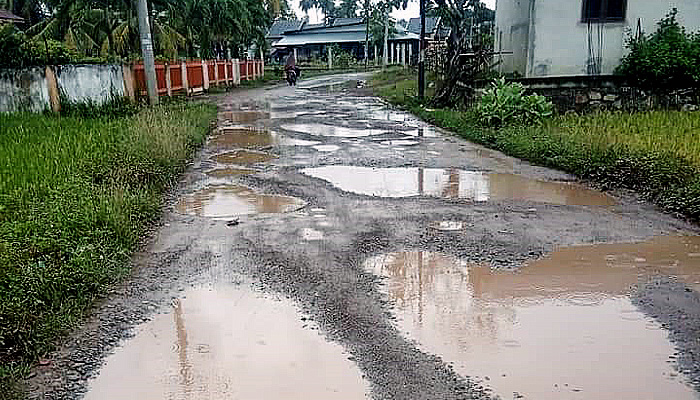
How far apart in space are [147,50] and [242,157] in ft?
21.7

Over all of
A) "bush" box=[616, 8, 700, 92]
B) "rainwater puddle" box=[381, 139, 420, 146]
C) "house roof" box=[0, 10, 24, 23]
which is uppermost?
"house roof" box=[0, 10, 24, 23]

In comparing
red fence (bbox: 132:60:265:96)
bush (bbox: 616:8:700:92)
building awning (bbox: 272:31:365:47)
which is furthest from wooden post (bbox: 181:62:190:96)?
building awning (bbox: 272:31:365:47)

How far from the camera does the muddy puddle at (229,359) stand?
3.39m

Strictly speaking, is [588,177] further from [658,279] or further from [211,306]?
[211,306]

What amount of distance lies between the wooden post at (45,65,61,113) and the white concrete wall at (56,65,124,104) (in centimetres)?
11

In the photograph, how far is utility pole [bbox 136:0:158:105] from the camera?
15.0 metres

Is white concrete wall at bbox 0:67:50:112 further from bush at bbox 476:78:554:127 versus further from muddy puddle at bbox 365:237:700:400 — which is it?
muddy puddle at bbox 365:237:700:400

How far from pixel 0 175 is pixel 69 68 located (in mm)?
7560

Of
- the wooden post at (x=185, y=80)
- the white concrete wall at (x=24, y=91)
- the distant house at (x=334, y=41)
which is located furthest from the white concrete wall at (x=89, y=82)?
the distant house at (x=334, y=41)

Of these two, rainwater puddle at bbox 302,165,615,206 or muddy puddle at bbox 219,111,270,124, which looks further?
muddy puddle at bbox 219,111,270,124

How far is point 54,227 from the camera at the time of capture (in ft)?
16.7

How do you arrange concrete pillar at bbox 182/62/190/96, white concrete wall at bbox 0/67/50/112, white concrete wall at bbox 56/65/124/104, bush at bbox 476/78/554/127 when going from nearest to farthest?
bush at bbox 476/78/554/127
white concrete wall at bbox 0/67/50/112
white concrete wall at bbox 56/65/124/104
concrete pillar at bbox 182/62/190/96

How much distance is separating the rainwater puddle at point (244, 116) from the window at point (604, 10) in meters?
7.35

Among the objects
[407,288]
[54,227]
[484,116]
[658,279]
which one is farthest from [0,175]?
[484,116]
